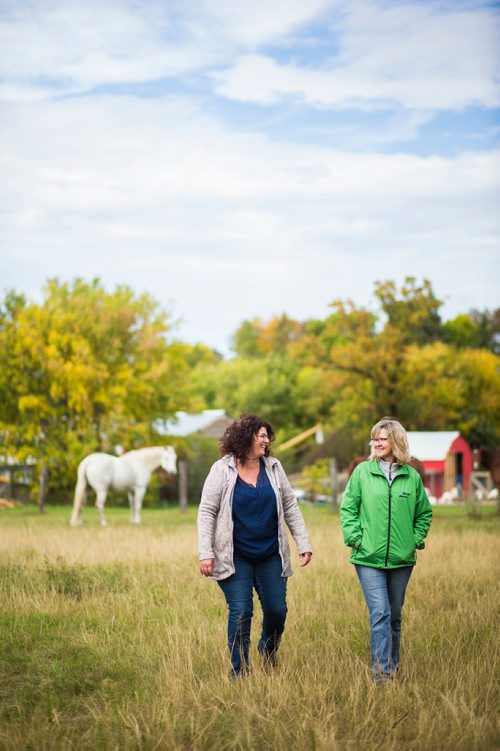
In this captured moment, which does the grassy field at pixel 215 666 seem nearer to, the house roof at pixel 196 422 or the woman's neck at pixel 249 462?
the woman's neck at pixel 249 462

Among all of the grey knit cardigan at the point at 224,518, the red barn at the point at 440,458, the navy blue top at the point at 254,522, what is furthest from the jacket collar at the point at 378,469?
the red barn at the point at 440,458

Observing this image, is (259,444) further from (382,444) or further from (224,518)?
(382,444)

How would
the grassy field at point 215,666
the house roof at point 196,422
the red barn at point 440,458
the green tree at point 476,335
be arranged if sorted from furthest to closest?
1. the green tree at point 476,335
2. the house roof at point 196,422
3. the red barn at point 440,458
4. the grassy field at point 215,666

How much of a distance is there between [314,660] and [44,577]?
14.2 ft

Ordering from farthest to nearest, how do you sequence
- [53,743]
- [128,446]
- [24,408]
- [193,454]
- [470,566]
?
[193,454] → [128,446] → [24,408] → [470,566] → [53,743]

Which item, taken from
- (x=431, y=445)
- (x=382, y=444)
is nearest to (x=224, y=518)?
(x=382, y=444)

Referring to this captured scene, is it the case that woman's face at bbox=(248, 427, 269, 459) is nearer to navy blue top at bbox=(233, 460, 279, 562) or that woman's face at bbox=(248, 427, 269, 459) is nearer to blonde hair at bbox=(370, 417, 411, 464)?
navy blue top at bbox=(233, 460, 279, 562)

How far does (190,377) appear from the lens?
45.1m

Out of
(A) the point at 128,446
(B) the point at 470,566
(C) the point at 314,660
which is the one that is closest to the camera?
(C) the point at 314,660

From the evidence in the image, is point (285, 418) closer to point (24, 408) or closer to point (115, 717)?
point (24, 408)

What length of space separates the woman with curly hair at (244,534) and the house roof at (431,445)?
33901mm

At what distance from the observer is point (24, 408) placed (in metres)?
31.7

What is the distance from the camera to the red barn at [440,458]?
3947cm

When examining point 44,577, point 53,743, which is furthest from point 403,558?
point 44,577
